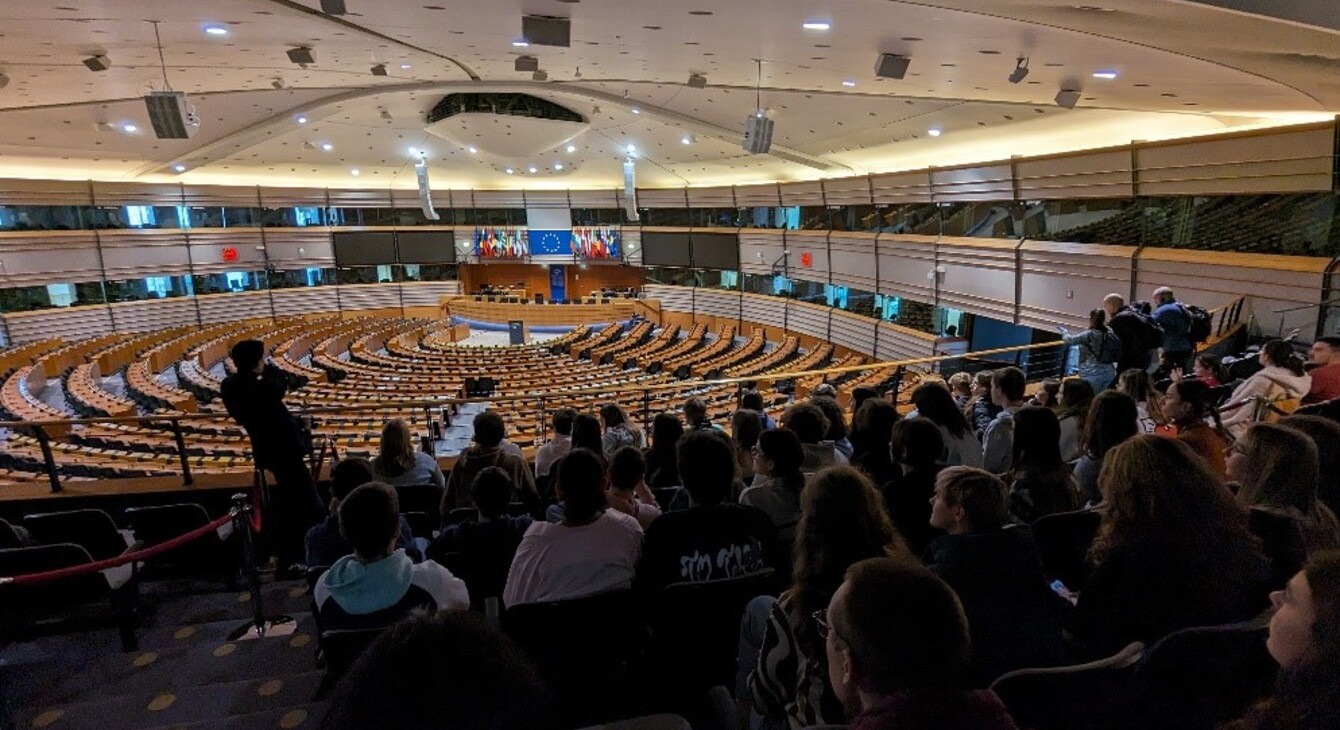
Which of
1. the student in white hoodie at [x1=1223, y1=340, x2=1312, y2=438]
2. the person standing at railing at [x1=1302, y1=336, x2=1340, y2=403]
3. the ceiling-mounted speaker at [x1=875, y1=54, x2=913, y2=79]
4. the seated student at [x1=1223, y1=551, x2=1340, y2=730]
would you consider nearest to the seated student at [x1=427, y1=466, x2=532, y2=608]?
the seated student at [x1=1223, y1=551, x2=1340, y2=730]

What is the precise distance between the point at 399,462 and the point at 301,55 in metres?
7.88

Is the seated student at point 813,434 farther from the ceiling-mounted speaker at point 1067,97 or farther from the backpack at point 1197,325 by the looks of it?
the ceiling-mounted speaker at point 1067,97

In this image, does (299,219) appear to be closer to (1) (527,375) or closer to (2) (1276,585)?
(1) (527,375)

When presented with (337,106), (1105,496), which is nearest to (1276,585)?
(1105,496)

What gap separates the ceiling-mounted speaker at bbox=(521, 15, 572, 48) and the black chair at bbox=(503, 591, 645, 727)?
629 centimetres

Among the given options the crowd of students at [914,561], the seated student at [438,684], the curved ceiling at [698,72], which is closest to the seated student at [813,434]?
the crowd of students at [914,561]

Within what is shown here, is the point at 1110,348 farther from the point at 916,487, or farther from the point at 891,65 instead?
the point at 916,487

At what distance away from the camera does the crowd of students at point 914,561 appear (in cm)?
124

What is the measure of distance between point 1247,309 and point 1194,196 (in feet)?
7.72

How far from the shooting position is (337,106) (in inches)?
668

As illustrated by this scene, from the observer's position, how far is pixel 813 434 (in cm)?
388

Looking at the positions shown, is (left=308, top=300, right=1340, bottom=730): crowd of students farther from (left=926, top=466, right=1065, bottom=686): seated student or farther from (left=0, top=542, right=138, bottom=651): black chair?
(left=0, top=542, right=138, bottom=651): black chair

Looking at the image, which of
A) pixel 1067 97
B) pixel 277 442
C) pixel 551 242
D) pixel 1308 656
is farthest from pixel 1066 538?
pixel 551 242

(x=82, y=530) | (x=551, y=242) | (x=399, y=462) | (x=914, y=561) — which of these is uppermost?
(x=551, y=242)
